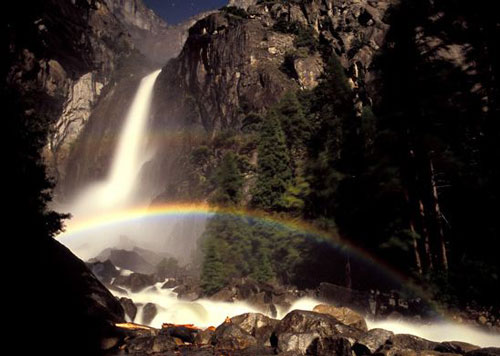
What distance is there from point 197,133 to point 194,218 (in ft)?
57.5

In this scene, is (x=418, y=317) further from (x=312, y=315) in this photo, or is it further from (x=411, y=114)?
(x=411, y=114)

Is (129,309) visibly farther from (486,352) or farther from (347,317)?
(486,352)

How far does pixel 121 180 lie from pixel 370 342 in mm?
75174

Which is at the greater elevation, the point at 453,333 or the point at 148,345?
the point at 148,345

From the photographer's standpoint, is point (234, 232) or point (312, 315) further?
point (234, 232)

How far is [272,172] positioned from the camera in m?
36.5

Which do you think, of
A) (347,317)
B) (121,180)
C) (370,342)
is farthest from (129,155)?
(370,342)

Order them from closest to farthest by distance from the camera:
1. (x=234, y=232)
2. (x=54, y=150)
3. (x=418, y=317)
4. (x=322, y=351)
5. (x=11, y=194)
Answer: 1. (x=11, y=194)
2. (x=322, y=351)
3. (x=418, y=317)
4. (x=234, y=232)
5. (x=54, y=150)

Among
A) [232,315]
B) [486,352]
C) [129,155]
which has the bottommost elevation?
[232,315]

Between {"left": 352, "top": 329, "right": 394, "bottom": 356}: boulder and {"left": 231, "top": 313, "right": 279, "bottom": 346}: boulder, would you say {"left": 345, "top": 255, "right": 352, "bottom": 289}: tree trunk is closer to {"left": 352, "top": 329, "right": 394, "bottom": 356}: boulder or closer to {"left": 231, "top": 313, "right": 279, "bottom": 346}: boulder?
{"left": 231, "top": 313, "right": 279, "bottom": 346}: boulder

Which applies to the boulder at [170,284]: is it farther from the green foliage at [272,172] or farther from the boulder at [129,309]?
the boulder at [129,309]

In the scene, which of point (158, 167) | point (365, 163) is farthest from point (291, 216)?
point (158, 167)

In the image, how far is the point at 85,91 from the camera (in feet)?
354

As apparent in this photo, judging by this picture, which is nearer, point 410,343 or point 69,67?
point 410,343
